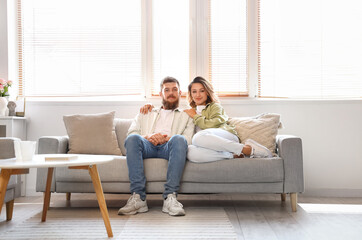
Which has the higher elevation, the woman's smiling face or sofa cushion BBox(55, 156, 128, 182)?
the woman's smiling face

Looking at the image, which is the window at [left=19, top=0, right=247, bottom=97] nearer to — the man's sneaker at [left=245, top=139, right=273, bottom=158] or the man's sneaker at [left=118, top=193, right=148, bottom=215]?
the man's sneaker at [left=245, top=139, right=273, bottom=158]

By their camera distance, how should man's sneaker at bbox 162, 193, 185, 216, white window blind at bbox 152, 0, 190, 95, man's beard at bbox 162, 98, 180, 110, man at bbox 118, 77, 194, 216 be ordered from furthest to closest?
white window blind at bbox 152, 0, 190, 95 → man's beard at bbox 162, 98, 180, 110 → man at bbox 118, 77, 194, 216 → man's sneaker at bbox 162, 193, 185, 216

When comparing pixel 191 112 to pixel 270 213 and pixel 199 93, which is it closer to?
pixel 199 93

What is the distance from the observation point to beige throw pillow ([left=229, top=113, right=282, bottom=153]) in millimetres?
3215

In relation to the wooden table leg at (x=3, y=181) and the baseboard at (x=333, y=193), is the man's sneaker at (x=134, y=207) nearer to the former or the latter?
the wooden table leg at (x=3, y=181)

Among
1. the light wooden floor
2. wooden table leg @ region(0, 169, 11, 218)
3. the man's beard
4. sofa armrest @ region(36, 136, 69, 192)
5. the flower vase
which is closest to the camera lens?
wooden table leg @ region(0, 169, 11, 218)

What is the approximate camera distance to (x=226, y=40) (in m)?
4.00

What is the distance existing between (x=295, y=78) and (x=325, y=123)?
0.54 metres

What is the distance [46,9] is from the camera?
4.08 m

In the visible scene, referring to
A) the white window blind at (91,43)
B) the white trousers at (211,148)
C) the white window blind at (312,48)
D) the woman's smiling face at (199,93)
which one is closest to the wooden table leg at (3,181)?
the white trousers at (211,148)

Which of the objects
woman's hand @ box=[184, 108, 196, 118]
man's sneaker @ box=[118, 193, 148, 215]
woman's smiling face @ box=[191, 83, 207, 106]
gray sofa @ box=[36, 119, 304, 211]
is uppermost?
woman's smiling face @ box=[191, 83, 207, 106]

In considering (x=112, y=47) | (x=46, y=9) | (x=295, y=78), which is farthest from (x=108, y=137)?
(x=295, y=78)

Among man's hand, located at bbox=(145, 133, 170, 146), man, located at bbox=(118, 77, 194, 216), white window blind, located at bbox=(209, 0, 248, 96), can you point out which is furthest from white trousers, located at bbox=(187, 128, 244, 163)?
white window blind, located at bbox=(209, 0, 248, 96)

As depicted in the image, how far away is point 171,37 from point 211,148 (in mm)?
1594
